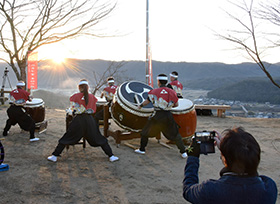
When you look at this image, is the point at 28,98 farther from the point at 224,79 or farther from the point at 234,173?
the point at 224,79

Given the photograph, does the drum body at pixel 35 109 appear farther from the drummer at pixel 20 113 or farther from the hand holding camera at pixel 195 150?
the hand holding camera at pixel 195 150

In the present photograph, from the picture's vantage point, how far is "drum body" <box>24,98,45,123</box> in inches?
232

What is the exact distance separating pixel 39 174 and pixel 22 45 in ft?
Result: 23.8

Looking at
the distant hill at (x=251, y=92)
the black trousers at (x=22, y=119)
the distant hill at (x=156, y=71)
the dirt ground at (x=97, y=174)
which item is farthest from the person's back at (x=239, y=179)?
the distant hill at (x=156, y=71)

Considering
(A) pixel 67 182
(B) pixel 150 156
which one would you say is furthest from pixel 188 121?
(A) pixel 67 182

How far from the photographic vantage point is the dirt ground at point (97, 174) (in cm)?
289

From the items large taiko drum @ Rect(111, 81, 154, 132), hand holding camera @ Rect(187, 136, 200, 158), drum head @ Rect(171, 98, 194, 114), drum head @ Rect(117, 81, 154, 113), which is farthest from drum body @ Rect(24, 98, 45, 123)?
hand holding camera @ Rect(187, 136, 200, 158)

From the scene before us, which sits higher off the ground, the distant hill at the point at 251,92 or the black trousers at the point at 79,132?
the black trousers at the point at 79,132

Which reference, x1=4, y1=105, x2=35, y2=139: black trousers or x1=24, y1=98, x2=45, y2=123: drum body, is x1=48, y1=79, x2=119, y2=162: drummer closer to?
x1=4, y1=105, x2=35, y2=139: black trousers

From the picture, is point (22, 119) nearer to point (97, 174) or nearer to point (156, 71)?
point (97, 174)

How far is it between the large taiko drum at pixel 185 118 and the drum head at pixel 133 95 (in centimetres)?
52

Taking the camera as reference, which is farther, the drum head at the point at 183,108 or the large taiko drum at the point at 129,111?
the drum head at the point at 183,108

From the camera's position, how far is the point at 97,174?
11.8 ft

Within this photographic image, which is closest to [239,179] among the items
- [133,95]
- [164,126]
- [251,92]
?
[164,126]
